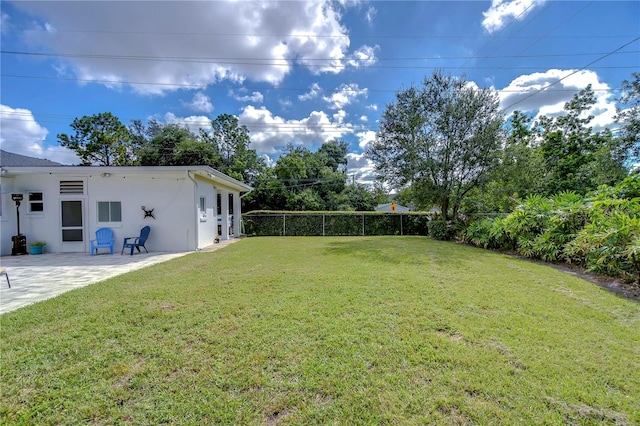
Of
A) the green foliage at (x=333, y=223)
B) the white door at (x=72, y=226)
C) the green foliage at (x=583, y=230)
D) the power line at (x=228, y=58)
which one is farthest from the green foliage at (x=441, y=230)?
the white door at (x=72, y=226)

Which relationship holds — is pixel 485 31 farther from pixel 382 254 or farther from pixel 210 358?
pixel 210 358

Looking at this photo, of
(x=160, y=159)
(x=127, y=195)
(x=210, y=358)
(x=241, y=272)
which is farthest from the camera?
(x=160, y=159)

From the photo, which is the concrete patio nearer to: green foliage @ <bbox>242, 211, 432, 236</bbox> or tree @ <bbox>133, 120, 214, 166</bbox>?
green foliage @ <bbox>242, 211, 432, 236</bbox>

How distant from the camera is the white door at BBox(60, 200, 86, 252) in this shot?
28.5 feet

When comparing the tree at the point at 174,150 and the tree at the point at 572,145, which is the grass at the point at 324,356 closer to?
the tree at the point at 572,145

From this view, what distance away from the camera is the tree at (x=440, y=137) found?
37.7 feet

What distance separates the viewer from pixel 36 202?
8.59 meters

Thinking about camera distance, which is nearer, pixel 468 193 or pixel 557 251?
pixel 557 251

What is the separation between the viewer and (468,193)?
12.9m

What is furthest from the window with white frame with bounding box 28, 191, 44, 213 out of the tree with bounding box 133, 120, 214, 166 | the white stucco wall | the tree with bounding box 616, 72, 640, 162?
the tree with bounding box 616, 72, 640, 162

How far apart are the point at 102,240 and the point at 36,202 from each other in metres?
2.68

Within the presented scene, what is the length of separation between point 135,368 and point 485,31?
1496 centimetres

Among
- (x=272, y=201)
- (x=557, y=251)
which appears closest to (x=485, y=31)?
(x=557, y=251)

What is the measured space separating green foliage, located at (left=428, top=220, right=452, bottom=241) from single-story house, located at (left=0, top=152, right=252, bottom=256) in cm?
1032
